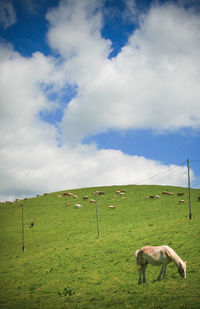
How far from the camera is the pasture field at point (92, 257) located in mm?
15562

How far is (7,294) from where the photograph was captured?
22.0 metres

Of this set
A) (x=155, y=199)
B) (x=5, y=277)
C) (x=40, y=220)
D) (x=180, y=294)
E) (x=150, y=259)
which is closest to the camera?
(x=180, y=294)

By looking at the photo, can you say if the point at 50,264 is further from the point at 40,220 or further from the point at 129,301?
the point at 40,220

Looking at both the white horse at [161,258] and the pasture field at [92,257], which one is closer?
the pasture field at [92,257]

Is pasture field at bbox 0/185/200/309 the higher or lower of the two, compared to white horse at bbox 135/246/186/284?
lower

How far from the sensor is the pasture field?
15562mm

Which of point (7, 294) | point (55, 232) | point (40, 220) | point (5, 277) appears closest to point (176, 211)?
point (55, 232)

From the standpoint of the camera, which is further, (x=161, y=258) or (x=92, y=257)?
(x=92, y=257)

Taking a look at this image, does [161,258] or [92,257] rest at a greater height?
[161,258]

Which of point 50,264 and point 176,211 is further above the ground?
point 176,211

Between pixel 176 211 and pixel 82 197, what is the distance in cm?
3881

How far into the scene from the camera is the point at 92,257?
3231 centimetres

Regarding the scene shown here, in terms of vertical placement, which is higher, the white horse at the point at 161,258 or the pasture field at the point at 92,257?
the white horse at the point at 161,258

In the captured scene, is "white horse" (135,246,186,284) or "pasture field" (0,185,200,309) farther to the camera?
"white horse" (135,246,186,284)
